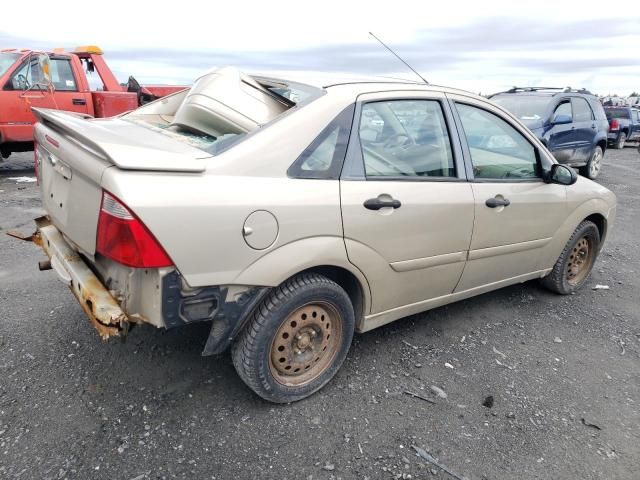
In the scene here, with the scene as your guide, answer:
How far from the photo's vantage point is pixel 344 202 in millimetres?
2541

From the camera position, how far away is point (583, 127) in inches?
413

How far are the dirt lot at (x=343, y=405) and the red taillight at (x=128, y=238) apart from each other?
938 millimetres

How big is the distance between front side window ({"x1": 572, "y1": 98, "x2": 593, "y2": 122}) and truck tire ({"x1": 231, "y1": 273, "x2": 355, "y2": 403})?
31.3 feet

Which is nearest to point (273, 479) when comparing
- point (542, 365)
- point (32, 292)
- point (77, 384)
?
point (77, 384)

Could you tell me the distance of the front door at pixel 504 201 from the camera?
3.25 m

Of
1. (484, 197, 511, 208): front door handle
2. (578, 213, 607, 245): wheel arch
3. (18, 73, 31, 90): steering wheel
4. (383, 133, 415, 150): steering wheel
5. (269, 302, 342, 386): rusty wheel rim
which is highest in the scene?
(383, 133, 415, 150): steering wheel

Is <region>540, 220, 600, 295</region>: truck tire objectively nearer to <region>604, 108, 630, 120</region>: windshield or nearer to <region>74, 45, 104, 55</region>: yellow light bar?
<region>74, 45, 104, 55</region>: yellow light bar

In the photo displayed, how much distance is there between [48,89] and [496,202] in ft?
26.6

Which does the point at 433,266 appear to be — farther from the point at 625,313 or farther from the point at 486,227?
the point at 625,313

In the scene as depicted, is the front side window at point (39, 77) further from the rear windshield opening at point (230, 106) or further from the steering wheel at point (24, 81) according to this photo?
the rear windshield opening at point (230, 106)

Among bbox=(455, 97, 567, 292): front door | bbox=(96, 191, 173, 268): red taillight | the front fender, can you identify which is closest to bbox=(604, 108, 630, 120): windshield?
the front fender

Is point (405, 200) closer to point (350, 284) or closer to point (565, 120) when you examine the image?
point (350, 284)

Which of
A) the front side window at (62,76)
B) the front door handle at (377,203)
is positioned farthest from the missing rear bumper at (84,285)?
the front side window at (62,76)

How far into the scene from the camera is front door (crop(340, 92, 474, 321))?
8.69 ft
